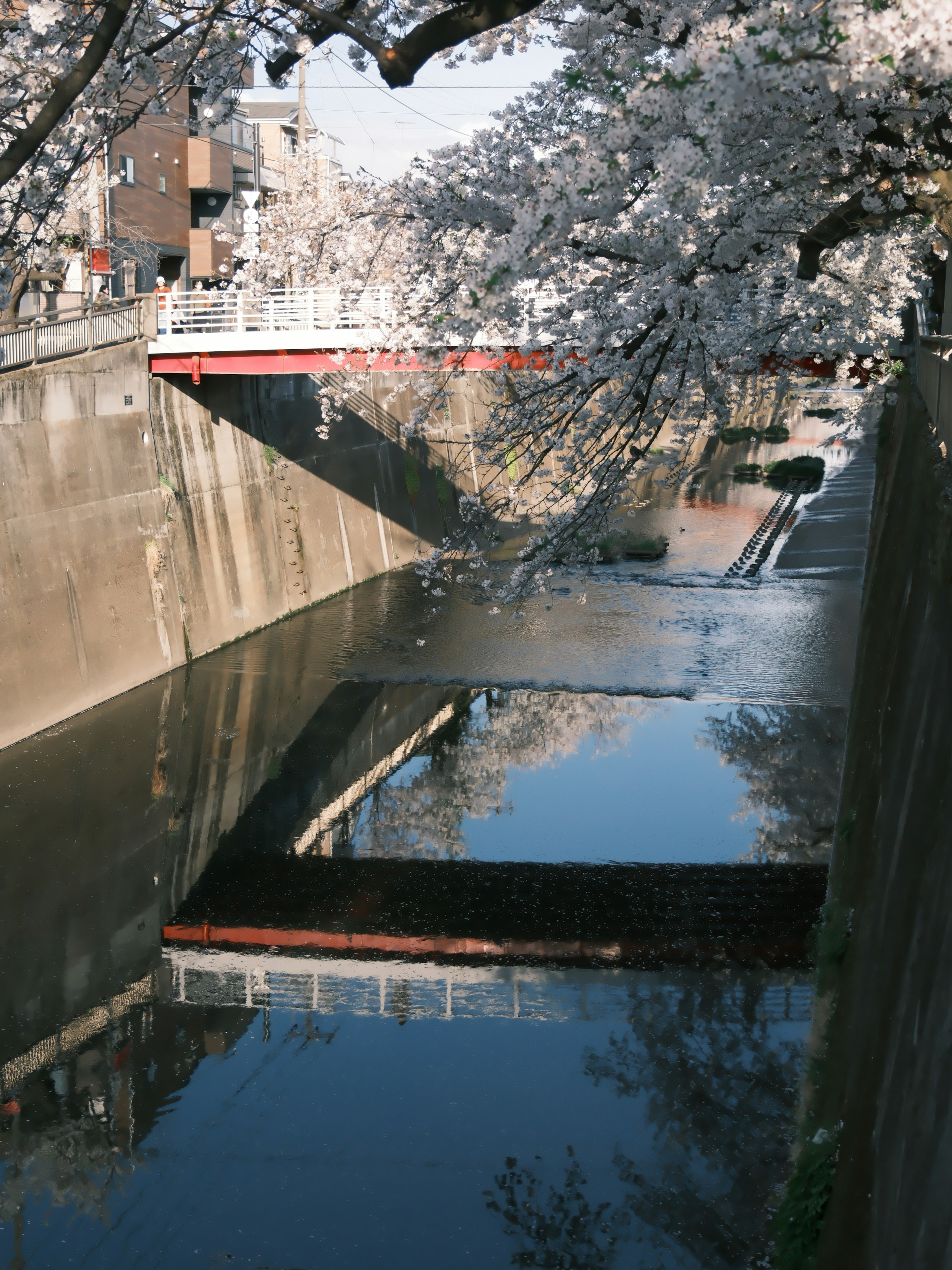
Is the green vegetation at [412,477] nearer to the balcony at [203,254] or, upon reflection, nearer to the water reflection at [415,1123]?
the balcony at [203,254]

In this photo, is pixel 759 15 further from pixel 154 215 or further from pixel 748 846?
pixel 154 215

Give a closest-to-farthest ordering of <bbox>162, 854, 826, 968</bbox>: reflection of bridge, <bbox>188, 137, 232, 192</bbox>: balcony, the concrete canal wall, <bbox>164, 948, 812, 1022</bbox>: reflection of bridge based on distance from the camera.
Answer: <bbox>164, 948, 812, 1022</bbox>: reflection of bridge → <bbox>162, 854, 826, 968</bbox>: reflection of bridge → the concrete canal wall → <bbox>188, 137, 232, 192</bbox>: balcony

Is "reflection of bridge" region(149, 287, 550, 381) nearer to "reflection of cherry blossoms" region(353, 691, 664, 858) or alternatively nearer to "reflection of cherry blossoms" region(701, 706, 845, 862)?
"reflection of cherry blossoms" region(353, 691, 664, 858)

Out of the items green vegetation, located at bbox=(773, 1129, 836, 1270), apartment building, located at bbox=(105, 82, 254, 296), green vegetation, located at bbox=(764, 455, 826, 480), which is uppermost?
apartment building, located at bbox=(105, 82, 254, 296)

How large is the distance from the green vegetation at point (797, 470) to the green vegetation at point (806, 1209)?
41.7 metres

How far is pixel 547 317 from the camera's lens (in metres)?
11.6

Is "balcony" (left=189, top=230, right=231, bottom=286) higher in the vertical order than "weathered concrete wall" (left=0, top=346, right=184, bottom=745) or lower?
higher

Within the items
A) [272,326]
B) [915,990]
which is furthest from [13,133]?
[272,326]

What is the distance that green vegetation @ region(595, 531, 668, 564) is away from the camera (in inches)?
1267

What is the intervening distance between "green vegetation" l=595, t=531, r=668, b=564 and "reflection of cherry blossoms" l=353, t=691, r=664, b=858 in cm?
1211

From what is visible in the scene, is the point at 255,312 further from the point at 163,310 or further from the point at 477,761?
the point at 477,761

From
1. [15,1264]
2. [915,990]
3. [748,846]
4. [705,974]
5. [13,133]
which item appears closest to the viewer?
[915,990]

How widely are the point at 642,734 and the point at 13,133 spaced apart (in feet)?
47.2

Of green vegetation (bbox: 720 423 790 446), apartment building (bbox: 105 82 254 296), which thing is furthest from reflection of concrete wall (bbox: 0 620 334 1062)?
green vegetation (bbox: 720 423 790 446)
